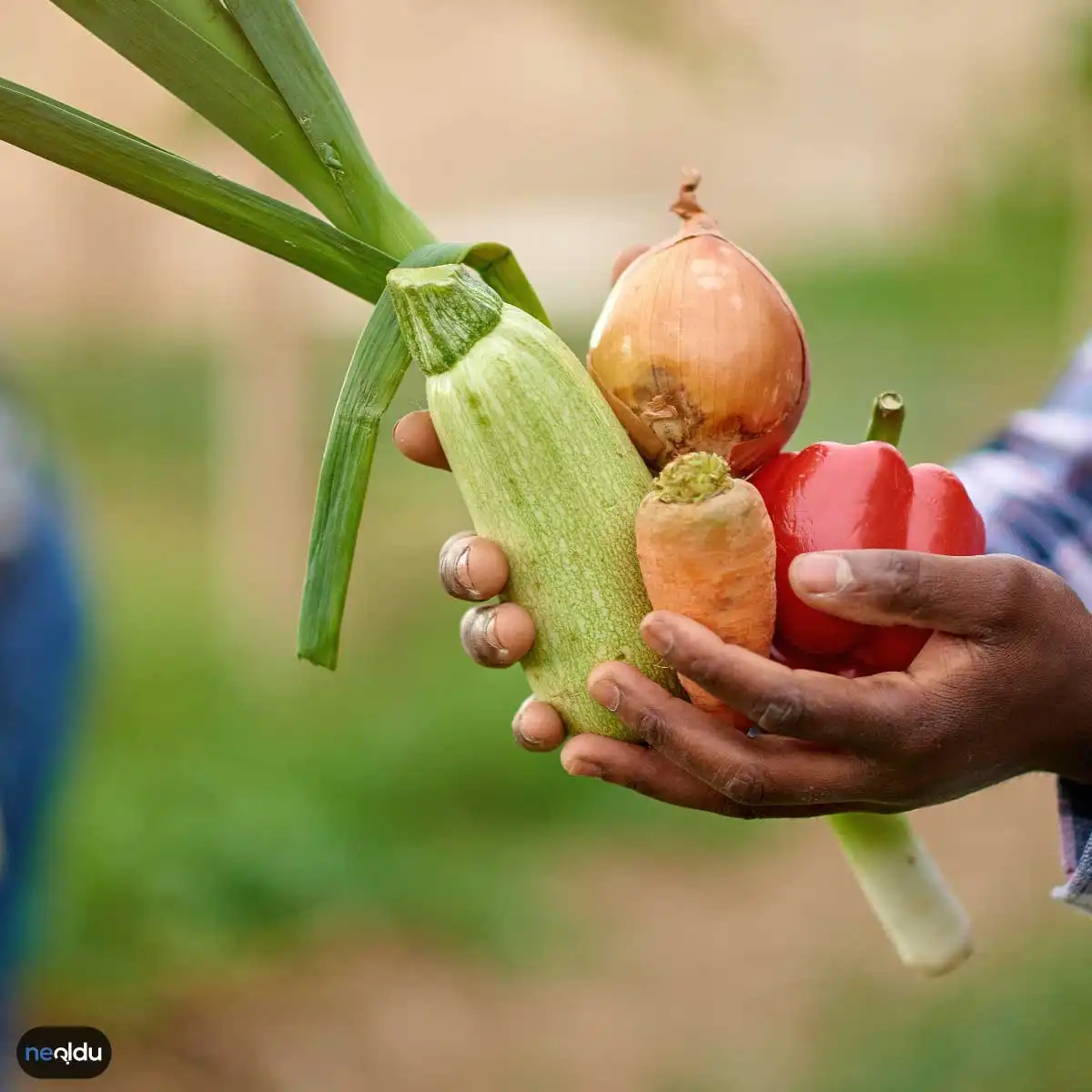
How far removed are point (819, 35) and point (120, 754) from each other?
6731 millimetres

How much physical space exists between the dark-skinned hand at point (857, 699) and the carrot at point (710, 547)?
54 millimetres

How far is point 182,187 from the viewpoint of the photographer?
133cm

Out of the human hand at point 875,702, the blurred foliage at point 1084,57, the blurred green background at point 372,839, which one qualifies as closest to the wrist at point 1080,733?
the human hand at point 875,702

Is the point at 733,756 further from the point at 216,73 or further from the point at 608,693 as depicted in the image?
the point at 216,73

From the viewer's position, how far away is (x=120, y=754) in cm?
417

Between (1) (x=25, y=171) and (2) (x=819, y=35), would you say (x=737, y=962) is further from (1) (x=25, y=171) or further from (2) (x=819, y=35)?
(1) (x=25, y=171)

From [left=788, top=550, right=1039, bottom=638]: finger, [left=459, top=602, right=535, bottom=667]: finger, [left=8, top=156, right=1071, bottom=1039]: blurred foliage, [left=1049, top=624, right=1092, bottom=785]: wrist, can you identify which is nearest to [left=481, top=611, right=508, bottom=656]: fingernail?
[left=459, top=602, right=535, bottom=667]: finger

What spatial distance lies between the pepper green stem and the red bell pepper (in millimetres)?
130

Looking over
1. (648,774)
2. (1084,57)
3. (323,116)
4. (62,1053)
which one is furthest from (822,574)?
(1084,57)

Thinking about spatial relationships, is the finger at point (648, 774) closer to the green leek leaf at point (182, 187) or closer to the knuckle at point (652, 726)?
the knuckle at point (652, 726)

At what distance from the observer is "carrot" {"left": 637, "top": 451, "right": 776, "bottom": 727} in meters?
1.13

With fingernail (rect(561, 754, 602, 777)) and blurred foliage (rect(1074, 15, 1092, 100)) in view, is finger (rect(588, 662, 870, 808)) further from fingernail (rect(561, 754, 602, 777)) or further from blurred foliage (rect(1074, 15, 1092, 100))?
blurred foliage (rect(1074, 15, 1092, 100))

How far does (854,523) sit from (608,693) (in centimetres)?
30

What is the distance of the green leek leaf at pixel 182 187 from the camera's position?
127 cm
